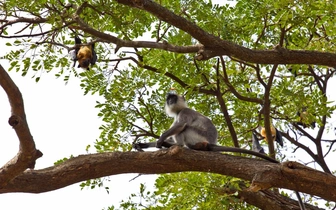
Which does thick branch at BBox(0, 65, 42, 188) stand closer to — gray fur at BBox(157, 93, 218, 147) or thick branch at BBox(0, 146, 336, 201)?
thick branch at BBox(0, 146, 336, 201)

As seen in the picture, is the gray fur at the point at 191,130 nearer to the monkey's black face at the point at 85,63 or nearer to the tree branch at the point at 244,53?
the monkey's black face at the point at 85,63

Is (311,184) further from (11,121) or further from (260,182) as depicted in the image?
(11,121)

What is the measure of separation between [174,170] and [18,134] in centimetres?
153

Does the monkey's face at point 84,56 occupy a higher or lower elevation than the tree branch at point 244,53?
higher

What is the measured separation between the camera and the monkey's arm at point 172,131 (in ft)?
21.0

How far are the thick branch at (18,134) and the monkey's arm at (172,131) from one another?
208 cm

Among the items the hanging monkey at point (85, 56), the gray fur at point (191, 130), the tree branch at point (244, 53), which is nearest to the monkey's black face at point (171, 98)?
the gray fur at point (191, 130)

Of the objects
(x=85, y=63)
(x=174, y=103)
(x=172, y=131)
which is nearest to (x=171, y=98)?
(x=174, y=103)

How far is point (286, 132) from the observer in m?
8.11

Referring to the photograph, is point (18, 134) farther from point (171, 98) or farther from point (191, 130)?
point (171, 98)

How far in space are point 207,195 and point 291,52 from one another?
1701 millimetres

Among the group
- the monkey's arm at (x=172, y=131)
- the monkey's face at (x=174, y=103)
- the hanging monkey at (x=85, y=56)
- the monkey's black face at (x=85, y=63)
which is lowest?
the monkey's arm at (x=172, y=131)

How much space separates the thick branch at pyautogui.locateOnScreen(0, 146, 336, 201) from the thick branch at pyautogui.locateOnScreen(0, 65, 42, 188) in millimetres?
205

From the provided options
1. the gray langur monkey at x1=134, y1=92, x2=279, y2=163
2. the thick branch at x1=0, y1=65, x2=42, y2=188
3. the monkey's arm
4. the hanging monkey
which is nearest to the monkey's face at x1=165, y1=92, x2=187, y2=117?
the gray langur monkey at x1=134, y1=92, x2=279, y2=163
